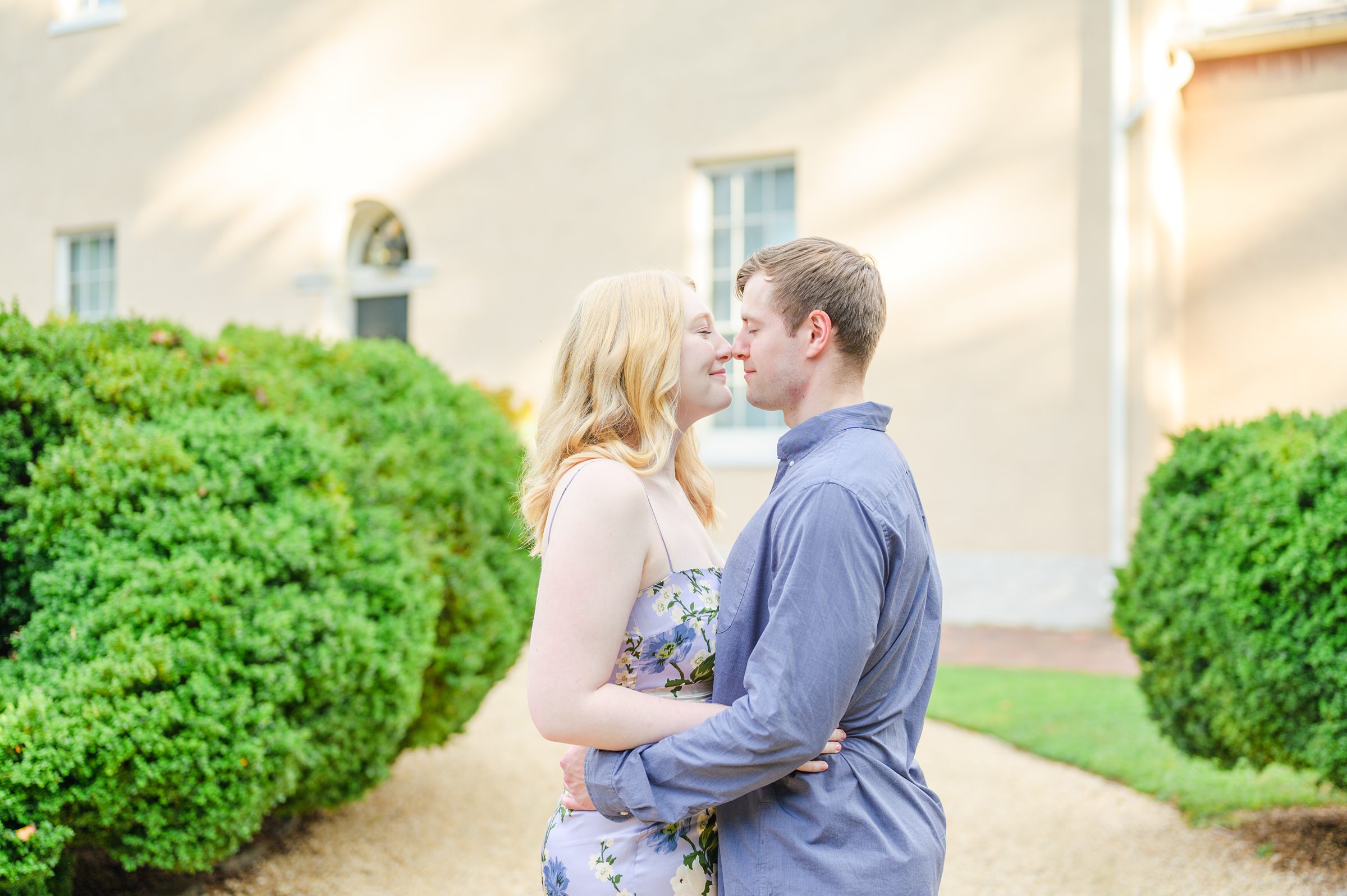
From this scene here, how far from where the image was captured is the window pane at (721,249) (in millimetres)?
11523

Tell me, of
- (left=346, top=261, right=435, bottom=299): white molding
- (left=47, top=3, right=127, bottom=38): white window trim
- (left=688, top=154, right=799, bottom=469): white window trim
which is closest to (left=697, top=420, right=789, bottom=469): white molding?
(left=688, top=154, right=799, bottom=469): white window trim

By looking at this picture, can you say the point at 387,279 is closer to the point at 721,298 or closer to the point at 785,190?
the point at 721,298

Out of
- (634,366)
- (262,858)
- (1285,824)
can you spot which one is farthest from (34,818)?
(1285,824)

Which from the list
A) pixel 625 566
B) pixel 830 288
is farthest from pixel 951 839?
pixel 830 288

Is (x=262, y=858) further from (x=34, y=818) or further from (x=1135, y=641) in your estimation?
(x=1135, y=641)

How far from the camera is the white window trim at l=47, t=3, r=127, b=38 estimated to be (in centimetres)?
1441

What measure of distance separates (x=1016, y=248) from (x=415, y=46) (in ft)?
24.1

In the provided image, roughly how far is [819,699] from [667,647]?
0.46 meters

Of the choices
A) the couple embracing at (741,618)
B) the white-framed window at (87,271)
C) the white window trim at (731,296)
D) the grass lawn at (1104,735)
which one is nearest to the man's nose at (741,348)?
the couple embracing at (741,618)

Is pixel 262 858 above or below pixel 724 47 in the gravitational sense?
below

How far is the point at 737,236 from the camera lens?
11.5m

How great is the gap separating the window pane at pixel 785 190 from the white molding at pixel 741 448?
233 cm

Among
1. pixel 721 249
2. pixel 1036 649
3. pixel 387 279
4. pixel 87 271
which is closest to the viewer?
pixel 1036 649

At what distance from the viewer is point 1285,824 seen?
4.95 meters
